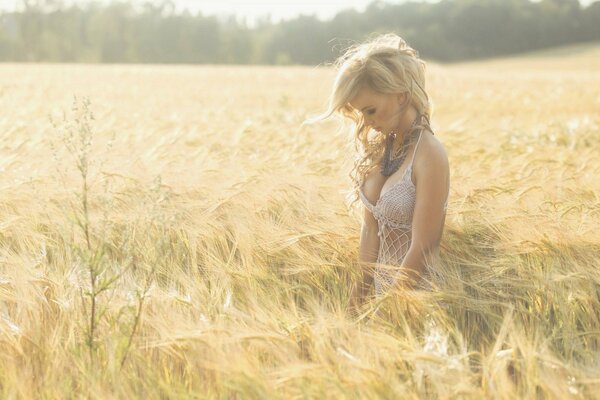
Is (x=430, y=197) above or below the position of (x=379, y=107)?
below

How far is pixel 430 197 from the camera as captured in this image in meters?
2.19

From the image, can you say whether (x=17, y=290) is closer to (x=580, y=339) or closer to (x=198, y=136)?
(x=580, y=339)

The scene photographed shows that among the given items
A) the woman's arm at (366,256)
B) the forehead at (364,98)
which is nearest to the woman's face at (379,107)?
the forehead at (364,98)

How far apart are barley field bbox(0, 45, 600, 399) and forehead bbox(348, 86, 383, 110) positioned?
458mm

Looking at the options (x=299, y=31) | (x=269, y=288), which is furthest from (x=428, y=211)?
(x=299, y=31)

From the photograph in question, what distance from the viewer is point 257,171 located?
3396 millimetres

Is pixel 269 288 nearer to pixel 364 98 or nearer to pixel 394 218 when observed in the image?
pixel 394 218

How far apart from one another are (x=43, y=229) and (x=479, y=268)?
1613 millimetres

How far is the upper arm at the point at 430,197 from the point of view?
85.4 inches

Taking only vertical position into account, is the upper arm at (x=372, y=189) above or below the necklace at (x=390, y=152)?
below

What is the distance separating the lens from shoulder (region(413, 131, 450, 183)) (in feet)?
7.24

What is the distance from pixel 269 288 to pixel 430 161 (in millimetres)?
692

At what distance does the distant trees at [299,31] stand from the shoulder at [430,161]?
54078 mm

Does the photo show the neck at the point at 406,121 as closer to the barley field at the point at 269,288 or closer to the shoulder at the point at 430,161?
the shoulder at the point at 430,161
